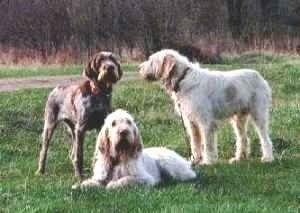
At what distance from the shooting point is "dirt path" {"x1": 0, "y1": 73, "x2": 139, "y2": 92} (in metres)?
22.7

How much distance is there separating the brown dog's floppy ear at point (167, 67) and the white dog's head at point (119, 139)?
3.08 metres

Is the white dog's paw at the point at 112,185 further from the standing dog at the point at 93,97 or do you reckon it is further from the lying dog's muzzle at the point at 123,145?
the standing dog at the point at 93,97

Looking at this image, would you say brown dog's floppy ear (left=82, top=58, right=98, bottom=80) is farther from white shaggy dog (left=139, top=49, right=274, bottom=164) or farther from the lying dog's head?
white shaggy dog (left=139, top=49, right=274, bottom=164)

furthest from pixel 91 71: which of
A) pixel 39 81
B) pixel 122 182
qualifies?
pixel 39 81

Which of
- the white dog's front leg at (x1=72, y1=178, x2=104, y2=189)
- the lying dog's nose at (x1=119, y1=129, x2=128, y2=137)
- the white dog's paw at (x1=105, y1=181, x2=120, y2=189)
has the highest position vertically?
the lying dog's nose at (x1=119, y1=129, x2=128, y2=137)

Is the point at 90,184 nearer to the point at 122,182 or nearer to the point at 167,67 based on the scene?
the point at 122,182

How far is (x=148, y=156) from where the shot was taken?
1088 centimetres

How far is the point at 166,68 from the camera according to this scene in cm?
1338

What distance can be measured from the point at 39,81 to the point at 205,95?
11129mm

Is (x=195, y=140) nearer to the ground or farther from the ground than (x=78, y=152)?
nearer to the ground

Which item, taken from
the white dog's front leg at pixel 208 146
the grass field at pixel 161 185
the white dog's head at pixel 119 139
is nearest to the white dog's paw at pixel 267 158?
the grass field at pixel 161 185

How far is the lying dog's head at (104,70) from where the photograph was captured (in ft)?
38.7

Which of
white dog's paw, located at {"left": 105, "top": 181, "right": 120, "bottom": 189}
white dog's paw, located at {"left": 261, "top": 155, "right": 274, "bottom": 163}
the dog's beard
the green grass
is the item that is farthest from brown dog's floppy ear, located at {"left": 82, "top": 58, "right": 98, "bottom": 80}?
the green grass

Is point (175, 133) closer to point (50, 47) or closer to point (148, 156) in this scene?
point (148, 156)
